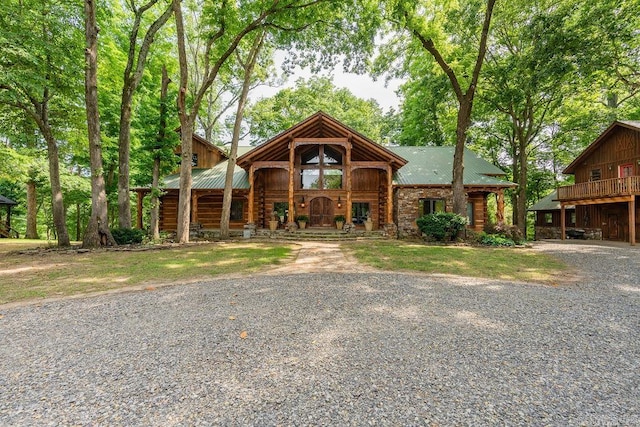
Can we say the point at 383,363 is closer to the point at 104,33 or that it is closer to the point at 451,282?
the point at 451,282

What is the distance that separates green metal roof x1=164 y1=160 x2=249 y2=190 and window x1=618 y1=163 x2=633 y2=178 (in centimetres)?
2378

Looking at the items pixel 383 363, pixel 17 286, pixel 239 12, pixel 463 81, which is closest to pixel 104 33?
pixel 239 12

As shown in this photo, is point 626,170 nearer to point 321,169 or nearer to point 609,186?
point 609,186

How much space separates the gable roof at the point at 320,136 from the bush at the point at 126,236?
21.7 feet

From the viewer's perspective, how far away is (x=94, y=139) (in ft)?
38.7

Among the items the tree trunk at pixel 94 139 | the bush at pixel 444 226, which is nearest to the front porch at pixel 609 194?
the bush at pixel 444 226

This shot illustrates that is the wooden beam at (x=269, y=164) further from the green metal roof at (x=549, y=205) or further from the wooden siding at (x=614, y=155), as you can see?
the green metal roof at (x=549, y=205)

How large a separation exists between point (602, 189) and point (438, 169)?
8983 millimetres

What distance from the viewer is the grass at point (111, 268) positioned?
6321 millimetres

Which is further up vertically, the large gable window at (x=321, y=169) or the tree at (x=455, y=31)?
the tree at (x=455, y=31)

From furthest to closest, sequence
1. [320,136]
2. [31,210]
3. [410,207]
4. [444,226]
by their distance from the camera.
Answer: [31,210], [410,207], [320,136], [444,226]

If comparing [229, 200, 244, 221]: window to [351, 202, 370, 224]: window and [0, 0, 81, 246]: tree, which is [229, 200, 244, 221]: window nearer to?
[351, 202, 370, 224]: window

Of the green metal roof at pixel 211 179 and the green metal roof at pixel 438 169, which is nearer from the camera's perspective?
the green metal roof at pixel 211 179

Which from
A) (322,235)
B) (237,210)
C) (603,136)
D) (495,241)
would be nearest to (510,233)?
(495,241)
